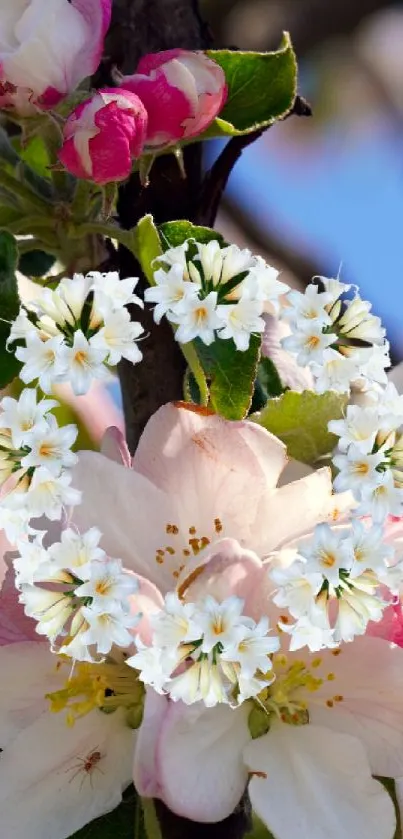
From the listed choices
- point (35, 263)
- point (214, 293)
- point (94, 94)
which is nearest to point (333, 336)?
point (214, 293)

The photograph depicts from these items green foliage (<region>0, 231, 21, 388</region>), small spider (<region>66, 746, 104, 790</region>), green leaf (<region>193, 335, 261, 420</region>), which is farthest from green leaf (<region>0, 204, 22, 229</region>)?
small spider (<region>66, 746, 104, 790</region>)

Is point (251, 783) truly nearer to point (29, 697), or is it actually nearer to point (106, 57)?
point (29, 697)

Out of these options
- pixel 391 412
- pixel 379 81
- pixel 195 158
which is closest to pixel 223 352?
pixel 391 412

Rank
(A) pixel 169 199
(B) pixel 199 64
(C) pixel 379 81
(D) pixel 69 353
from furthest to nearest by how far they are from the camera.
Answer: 1. (C) pixel 379 81
2. (A) pixel 169 199
3. (B) pixel 199 64
4. (D) pixel 69 353

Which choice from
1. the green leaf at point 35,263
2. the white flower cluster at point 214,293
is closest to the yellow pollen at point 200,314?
the white flower cluster at point 214,293

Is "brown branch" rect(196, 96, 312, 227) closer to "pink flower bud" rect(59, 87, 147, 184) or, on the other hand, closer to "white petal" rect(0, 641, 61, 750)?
"pink flower bud" rect(59, 87, 147, 184)
